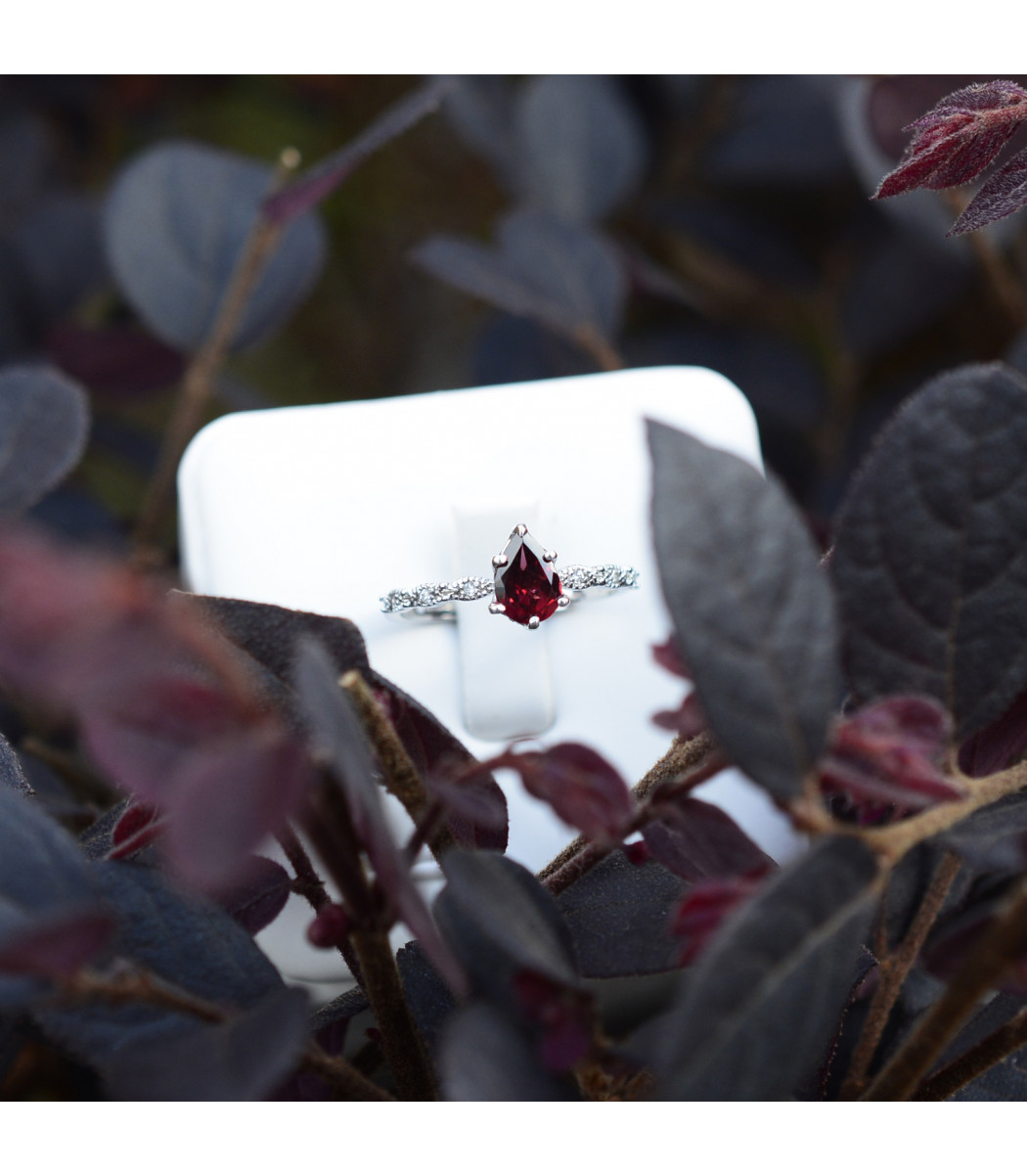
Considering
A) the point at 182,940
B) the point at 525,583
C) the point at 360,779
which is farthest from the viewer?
the point at 525,583

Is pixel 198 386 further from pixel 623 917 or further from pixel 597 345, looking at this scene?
pixel 623 917

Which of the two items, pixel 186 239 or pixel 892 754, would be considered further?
pixel 186 239

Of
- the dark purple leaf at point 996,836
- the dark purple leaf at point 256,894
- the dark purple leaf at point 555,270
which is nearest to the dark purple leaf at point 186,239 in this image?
the dark purple leaf at point 555,270

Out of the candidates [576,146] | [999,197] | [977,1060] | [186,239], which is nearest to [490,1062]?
[977,1060]

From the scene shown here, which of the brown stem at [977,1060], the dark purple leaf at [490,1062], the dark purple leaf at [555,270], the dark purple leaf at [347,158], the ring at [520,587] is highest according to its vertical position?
the dark purple leaf at [347,158]

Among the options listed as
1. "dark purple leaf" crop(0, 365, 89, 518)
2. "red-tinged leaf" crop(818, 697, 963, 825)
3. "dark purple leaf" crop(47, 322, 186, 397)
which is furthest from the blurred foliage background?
"red-tinged leaf" crop(818, 697, 963, 825)

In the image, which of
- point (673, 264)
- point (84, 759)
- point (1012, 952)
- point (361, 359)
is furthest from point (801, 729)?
point (361, 359)

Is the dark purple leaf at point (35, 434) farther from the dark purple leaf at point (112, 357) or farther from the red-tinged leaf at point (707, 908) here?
the red-tinged leaf at point (707, 908)
